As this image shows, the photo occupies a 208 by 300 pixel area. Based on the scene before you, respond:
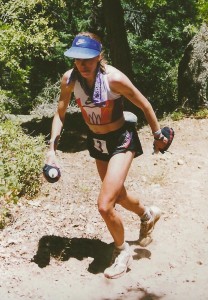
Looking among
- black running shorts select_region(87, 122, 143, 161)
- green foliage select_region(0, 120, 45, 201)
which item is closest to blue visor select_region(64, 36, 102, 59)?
black running shorts select_region(87, 122, 143, 161)

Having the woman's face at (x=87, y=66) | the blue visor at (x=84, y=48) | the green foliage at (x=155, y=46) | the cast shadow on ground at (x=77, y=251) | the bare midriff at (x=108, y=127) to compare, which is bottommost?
the green foliage at (x=155, y=46)

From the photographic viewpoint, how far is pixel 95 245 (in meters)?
4.51

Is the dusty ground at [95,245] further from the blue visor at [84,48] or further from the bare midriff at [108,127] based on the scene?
the blue visor at [84,48]

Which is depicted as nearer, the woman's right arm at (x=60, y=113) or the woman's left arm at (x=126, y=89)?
the woman's left arm at (x=126, y=89)

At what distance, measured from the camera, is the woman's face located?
127 inches

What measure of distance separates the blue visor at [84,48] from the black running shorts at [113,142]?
0.82m

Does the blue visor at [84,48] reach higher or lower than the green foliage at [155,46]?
higher

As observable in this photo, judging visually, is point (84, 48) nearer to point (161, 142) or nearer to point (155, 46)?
point (161, 142)

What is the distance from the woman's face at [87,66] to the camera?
10.6 feet

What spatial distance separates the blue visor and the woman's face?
53mm

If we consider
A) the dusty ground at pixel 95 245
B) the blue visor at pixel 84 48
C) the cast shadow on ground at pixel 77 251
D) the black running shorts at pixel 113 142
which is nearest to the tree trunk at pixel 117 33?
the dusty ground at pixel 95 245

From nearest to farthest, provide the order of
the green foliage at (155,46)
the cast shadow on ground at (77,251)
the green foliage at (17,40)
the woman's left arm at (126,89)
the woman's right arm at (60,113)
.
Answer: the woman's left arm at (126,89), the woman's right arm at (60,113), the cast shadow on ground at (77,251), the green foliage at (17,40), the green foliage at (155,46)

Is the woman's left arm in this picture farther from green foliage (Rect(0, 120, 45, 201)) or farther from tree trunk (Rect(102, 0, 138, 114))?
tree trunk (Rect(102, 0, 138, 114))

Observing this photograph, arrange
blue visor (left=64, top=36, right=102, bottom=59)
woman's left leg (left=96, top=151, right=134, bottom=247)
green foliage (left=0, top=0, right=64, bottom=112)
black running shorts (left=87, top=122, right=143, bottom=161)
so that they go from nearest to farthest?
blue visor (left=64, top=36, right=102, bottom=59) → woman's left leg (left=96, top=151, right=134, bottom=247) → black running shorts (left=87, top=122, right=143, bottom=161) → green foliage (left=0, top=0, right=64, bottom=112)
